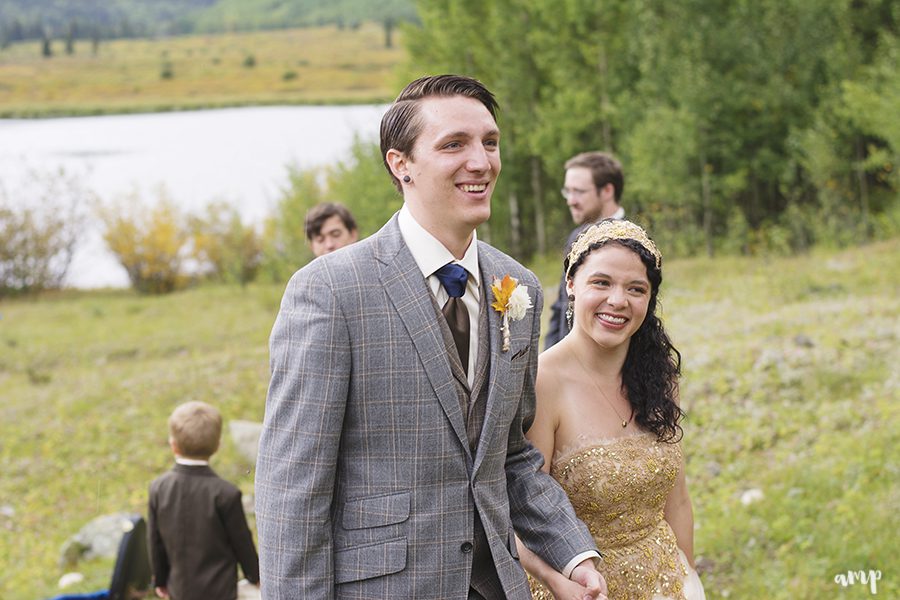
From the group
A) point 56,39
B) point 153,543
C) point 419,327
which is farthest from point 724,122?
point 56,39

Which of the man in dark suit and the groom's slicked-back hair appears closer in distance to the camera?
the groom's slicked-back hair

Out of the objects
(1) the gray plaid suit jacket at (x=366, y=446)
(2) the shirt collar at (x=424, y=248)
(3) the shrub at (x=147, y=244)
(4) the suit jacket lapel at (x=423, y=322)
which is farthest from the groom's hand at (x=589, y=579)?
(3) the shrub at (x=147, y=244)

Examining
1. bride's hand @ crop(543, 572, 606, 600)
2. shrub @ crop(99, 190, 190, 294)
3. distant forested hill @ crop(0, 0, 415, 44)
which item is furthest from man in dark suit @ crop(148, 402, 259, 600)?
distant forested hill @ crop(0, 0, 415, 44)

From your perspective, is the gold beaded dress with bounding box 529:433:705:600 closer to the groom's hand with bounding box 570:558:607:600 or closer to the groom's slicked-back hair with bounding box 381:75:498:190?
the groom's hand with bounding box 570:558:607:600

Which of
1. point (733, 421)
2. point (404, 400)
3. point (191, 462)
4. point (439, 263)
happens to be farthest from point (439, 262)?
point (733, 421)

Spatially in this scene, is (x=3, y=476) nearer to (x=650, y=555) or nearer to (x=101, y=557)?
(x=101, y=557)

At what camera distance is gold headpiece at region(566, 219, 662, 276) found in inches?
124

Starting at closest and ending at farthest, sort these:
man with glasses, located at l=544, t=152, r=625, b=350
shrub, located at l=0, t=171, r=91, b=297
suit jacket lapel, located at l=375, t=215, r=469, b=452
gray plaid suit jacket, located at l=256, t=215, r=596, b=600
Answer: gray plaid suit jacket, located at l=256, t=215, r=596, b=600 → suit jacket lapel, located at l=375, t=215, r=469, b=452 → man with glasses, located at l=544, t=152, r=625, b=350 → shrub, located at l=0, t=171, r=91, b=297

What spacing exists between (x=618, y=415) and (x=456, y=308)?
1.03 m

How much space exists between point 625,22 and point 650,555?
22149 mm

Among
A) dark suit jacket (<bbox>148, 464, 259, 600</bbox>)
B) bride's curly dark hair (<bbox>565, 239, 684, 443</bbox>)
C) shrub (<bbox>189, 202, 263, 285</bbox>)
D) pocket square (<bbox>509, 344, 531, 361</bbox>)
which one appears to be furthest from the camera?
shrub (<bbox>189, 202, 263, 285</bbox>)

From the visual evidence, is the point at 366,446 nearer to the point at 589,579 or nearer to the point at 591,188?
the point at 589,579

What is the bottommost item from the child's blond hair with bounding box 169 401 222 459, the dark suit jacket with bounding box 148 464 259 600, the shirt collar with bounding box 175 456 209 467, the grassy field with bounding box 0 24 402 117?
the dark suit jacket with bounding box 148 464 259 600

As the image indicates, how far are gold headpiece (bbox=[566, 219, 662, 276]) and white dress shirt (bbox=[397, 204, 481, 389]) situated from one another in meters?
0.78
